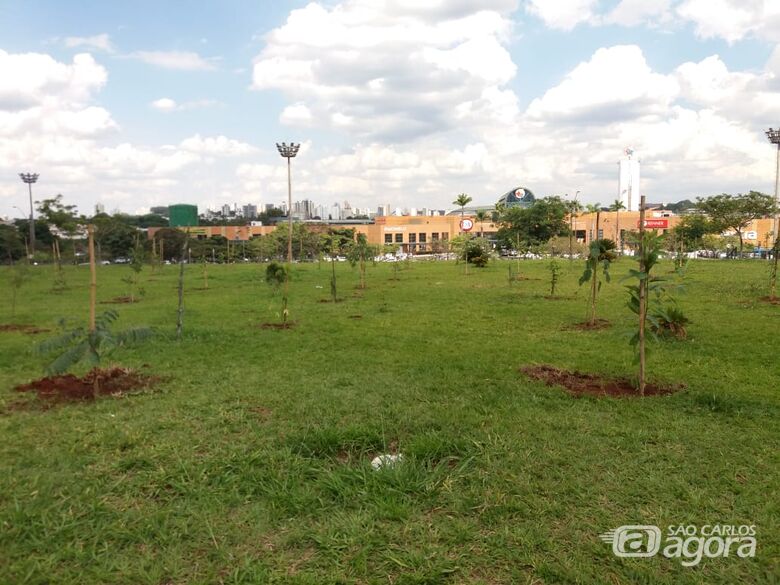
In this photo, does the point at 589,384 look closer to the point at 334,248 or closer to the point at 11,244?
the point at 334,248

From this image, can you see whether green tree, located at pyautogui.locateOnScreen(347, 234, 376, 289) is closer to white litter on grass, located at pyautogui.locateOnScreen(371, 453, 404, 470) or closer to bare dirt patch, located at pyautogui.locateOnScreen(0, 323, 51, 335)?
bare dirt patch, located at pyautogui.locateOnScreen(0, 323, 51, 335)

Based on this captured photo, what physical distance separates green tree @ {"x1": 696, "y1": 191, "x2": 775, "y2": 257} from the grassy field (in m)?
44.4

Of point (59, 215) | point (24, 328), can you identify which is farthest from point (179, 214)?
point (24, 328)

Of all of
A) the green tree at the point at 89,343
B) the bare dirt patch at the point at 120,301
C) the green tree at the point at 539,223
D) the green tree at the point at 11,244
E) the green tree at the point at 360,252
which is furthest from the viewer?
the green tree at the point at 539,223

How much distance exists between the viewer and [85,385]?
6.27 m

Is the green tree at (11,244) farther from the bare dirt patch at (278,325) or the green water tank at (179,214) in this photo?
the bare dirt patch at (278,325)

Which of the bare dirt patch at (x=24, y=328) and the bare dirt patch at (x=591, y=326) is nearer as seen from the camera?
the bare dirt patch at (x=591, y=326)

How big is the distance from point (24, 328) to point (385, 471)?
10.6 m

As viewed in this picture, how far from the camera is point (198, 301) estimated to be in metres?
16.2

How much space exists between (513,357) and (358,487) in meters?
4.59

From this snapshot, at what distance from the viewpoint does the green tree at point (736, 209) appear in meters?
44.0

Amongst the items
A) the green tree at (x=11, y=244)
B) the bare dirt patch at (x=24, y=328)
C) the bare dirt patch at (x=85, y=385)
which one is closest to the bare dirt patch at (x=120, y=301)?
the bare dirt patch at (x=24, y=328)

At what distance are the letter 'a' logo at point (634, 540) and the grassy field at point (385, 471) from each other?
2.7 inches

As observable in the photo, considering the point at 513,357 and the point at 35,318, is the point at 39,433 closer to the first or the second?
the point at 513,357
